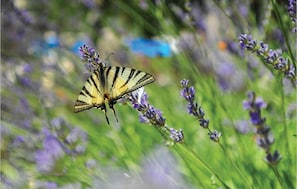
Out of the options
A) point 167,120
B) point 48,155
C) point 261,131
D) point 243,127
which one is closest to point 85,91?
point 261,131

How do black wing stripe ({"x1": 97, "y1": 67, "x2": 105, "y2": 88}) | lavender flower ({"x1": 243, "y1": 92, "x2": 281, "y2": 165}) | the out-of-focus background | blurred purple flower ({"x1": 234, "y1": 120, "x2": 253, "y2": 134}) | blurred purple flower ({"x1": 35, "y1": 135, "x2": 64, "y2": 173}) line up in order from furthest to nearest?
blurred purple flower ({"x1": 234, "y1": 120, "x2": 253, "y2": 134}) < blurred purple flower ({"x1": 35, "y1": 135, "x2": 64, "y2": 173}) < the out-of-focus background < black wing stripe ({"x1": 97, "y1": 67, "x2": 105, "y2": 88}) < lavender flower ({"x1": 243, "y1": 92, "x2": 281, "y2": 165})

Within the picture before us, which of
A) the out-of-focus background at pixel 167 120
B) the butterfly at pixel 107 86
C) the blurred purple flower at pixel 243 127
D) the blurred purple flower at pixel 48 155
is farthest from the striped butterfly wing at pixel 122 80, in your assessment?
the blurred purple flower at pixel 243 127

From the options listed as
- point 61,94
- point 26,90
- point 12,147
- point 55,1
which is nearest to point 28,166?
point 12,147

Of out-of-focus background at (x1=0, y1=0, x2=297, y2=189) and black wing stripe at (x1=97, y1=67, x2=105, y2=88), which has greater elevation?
out-of-focus background at (x1=0, y1=0, x2=297, y2=189)

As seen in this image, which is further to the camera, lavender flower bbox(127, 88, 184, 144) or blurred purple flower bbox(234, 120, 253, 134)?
blurred purple flower bbox(234, 120, 253, 134)

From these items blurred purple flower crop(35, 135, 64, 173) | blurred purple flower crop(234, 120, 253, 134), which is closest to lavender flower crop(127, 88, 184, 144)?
blurred purple flower crop(35, 135, 64, 173)

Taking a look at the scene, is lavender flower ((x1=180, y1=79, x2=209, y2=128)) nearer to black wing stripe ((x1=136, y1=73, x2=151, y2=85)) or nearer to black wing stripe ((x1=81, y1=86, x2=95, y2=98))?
black wing stripe ((x1=136, y1=73, x2=151, y2=85))

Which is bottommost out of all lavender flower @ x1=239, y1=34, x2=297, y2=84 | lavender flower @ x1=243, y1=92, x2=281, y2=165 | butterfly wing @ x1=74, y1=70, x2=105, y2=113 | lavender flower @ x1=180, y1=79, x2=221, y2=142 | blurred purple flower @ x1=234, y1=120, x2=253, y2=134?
lavender flower @ x1=243, y1=92, x2=281, y2=165

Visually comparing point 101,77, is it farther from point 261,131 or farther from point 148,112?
point 261,131

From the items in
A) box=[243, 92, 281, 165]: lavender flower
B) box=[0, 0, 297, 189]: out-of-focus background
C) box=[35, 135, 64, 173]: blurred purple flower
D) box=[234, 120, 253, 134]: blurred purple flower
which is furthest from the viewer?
box=[234, 120, 253, 134]: blurred purple flower
